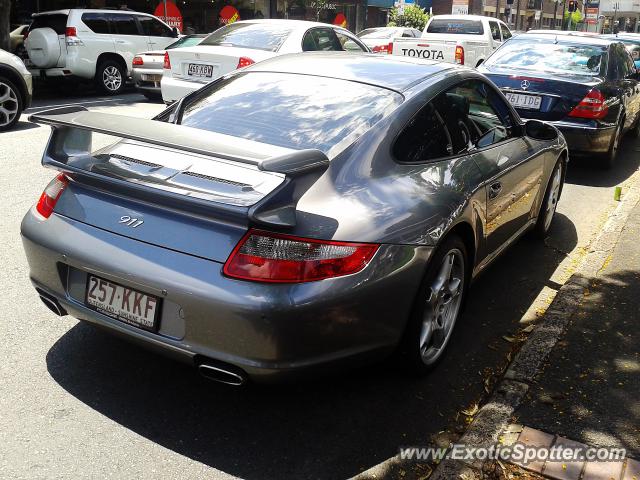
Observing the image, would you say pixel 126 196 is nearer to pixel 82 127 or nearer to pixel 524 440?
pixel 82 127

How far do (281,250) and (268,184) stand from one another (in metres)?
0.30

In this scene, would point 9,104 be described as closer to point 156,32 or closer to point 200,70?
point 200,70

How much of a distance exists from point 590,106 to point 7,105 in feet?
25.1

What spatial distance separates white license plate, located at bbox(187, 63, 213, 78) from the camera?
948cm

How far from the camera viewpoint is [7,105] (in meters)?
9.69

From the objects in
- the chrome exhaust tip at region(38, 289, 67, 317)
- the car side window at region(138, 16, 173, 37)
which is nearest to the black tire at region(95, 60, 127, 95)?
the car side window at region(138, 16, 173, 37)

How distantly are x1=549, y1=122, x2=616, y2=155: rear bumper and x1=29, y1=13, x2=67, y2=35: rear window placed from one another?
10.4 meters

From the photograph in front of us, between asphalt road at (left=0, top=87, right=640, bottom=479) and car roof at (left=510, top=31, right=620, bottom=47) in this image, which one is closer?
asphalt road at (left=0, top=87, right=640, bottom=479)

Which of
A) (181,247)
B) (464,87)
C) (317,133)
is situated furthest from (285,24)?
(181,247)

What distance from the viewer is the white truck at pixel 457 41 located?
15.5 metres

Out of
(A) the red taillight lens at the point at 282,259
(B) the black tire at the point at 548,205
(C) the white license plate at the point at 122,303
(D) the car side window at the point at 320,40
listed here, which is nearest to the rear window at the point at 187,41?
(D) the car side window at the point at 320,40

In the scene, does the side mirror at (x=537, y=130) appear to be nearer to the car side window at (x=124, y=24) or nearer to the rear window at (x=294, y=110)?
the rear window at (x=294, y=110)

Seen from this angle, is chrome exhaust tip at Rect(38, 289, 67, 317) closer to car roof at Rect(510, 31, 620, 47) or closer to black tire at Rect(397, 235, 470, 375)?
black tire at Rect(397, 235, 470, 375)

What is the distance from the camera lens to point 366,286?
286 centimetres
